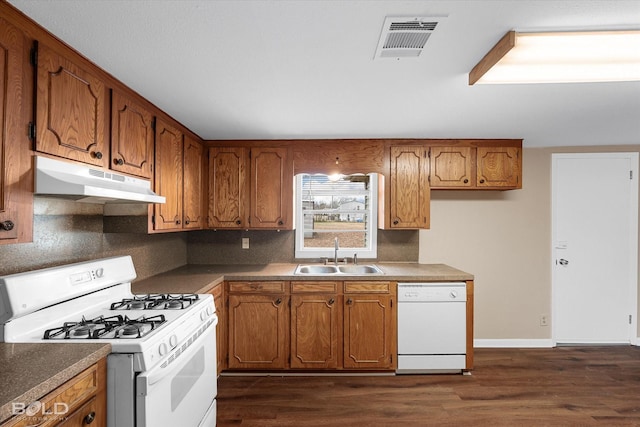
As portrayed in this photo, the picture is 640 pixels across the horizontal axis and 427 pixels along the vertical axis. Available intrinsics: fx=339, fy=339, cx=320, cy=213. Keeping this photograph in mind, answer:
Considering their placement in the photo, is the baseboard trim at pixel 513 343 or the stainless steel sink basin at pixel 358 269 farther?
the baseboard trim at pixel 513 343

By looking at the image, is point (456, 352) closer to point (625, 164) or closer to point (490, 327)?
point (490, 327)

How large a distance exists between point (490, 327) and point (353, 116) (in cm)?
280

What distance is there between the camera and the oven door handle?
4.61 feet

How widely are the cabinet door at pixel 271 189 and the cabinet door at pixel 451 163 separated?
1440mm

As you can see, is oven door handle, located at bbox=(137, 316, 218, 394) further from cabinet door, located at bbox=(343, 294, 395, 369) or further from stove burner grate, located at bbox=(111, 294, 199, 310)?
cabinet door, located at bbox=(343, 294, 395, 369)

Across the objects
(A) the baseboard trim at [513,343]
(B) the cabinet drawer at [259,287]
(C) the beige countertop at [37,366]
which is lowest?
(A) the baseboard trim at [513,343]

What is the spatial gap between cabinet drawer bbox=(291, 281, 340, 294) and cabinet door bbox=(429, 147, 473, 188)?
147 cm

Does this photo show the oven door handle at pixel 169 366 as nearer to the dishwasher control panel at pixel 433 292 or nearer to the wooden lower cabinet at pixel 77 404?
the wooden lower cabinet at pixel 77 404

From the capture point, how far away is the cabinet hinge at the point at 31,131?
1383 mm

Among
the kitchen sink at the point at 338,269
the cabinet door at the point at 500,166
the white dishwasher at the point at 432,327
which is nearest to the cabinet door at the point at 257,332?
the kitchen sink at the point at 338,269

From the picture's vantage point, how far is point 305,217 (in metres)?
3.83

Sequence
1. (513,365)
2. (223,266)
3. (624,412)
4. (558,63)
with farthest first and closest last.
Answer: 1. (223,266)
2. (513,365)
3. (624,412)
4. (558,63)

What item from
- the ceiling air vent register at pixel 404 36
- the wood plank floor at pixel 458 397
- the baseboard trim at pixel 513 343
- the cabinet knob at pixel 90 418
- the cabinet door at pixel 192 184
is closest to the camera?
the cabinet knob at pixel 90 418

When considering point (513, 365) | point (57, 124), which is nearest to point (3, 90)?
point (57, 124)
